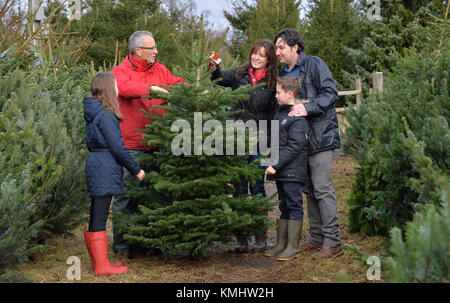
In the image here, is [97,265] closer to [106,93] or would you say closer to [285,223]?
[106,93]

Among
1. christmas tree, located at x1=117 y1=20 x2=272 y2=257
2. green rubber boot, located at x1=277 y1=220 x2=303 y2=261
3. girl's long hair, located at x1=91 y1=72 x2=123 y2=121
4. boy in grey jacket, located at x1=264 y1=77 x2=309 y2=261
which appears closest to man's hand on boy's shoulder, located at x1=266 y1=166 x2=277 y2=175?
boy in grey jacket, located at x1=264 y1=77 x2=309 y2=261

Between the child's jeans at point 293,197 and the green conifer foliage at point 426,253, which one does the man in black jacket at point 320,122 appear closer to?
the child's jeans at point 293,197

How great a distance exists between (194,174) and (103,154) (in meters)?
0.82

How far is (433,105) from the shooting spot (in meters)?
3.48

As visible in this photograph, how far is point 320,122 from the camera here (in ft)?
15.1

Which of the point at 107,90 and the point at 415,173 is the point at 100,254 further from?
the point at 415,173

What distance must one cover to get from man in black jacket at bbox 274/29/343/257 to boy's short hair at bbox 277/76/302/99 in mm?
168

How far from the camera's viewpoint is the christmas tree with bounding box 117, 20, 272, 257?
4039 mm

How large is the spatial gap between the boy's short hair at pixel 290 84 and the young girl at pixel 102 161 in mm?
1597

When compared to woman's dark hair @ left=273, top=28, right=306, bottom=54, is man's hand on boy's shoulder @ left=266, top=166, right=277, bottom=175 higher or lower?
lower

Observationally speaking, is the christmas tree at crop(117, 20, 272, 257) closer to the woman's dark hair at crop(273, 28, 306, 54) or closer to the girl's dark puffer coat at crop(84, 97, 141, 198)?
the girl's dark puffer coat at crop(84, 97, 141, 198)

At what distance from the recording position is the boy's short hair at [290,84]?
14.8 feet

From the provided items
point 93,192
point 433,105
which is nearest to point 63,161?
point 93,192
